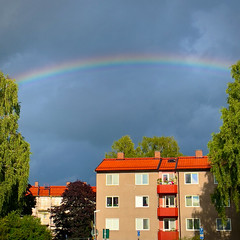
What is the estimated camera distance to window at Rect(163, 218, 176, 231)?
5672cm

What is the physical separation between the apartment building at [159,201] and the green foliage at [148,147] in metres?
25.6

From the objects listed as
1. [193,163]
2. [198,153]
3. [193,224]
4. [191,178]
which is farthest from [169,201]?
[198,153]

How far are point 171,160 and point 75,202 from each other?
1872 cm

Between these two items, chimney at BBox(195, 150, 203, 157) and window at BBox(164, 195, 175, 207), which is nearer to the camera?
window at BBox(164, 195, 175, 207)

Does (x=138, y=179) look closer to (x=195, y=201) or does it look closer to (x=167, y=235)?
(x=195, y=201)

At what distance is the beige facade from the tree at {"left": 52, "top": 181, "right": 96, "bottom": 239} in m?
7.64

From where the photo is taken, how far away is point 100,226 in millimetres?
58344

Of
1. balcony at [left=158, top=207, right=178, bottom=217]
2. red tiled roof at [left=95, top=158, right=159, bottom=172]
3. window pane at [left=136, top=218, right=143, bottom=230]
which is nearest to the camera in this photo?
balcony at [left=158, top=207, right=178, bottom=217]

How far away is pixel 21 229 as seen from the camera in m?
40.8

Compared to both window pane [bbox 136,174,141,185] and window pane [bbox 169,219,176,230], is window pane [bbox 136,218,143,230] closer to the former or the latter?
window pane [bbox 169,219,176,230]

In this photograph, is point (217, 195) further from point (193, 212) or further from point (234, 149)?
point (193, 212)

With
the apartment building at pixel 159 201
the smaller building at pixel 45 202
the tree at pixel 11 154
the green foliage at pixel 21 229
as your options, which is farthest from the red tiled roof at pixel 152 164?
the smaller building at pixel 45 202

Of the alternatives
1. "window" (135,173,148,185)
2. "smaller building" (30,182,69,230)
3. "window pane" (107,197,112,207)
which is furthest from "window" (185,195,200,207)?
"smaller building" (30,182,69,230)

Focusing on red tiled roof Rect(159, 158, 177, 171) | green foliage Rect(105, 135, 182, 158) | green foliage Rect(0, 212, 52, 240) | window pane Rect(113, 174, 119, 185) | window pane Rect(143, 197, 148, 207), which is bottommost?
green foliage Rect(0, 212, 52, 240)
